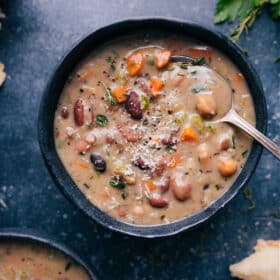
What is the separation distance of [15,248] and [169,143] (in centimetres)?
95

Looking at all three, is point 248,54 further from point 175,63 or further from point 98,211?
point 98,211

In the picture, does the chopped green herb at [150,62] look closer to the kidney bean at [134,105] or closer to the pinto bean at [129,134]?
the kidney bean at [134,105]

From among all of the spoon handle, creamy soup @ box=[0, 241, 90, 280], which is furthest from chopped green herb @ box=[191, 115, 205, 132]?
creamy soup @ box=[0, 241, 90, 280]

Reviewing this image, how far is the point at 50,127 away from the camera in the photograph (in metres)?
2.88

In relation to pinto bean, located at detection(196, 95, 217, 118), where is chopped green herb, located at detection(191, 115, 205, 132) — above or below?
below

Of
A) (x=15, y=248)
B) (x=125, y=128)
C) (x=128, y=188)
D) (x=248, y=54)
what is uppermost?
(x=248, y=54)

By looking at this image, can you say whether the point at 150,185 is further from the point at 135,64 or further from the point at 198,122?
the point at 135,64

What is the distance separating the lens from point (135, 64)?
285 centimetres

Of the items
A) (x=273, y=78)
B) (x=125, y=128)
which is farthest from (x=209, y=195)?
(x=273, y=78)

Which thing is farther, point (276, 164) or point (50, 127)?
point (276, 164)

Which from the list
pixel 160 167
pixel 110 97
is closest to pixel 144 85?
pixel 110 97

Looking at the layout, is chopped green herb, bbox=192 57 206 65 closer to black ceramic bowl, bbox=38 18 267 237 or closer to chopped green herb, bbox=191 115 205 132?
black ceramic bowl, bbox=38 18 267 237

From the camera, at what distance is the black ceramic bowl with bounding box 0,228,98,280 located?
2.88 m

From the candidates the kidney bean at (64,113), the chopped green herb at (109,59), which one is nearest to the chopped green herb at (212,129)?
the chopped green herb at (109,59)
